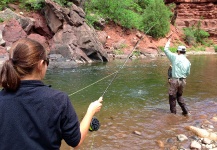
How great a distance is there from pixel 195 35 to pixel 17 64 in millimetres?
41397

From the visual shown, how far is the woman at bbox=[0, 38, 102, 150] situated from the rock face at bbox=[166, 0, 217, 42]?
44.3 m

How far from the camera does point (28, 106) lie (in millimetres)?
1531

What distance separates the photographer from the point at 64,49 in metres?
20.0

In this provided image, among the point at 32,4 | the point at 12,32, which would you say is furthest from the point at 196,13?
the point at 12,32

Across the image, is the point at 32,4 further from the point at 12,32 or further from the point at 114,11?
the point at 114,11

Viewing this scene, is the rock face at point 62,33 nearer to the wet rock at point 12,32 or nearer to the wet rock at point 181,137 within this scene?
the wet rock at point 12,32

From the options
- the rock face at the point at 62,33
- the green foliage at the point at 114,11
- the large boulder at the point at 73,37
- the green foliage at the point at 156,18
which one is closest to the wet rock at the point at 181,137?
the rock face at the point at 62,33

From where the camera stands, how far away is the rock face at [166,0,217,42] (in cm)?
4403

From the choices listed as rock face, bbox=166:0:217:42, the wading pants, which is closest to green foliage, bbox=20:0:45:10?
the wading pants

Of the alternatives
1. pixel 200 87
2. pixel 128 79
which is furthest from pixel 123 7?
pixel 200 87

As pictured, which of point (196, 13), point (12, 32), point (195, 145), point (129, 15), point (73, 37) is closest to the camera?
point (195, 145)

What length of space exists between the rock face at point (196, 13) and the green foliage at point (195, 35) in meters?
2.22

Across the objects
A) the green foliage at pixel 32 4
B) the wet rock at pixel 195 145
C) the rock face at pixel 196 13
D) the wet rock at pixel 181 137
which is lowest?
the rock face at pixel 196 13

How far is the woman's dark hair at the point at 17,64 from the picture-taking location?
5.08ft
